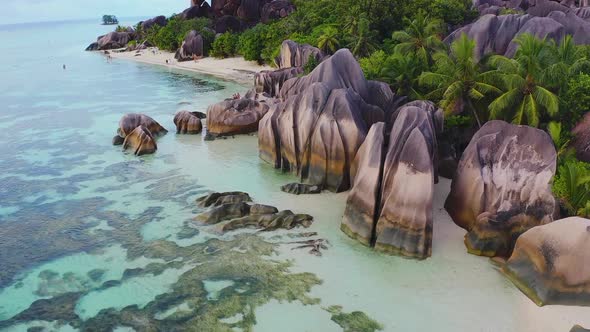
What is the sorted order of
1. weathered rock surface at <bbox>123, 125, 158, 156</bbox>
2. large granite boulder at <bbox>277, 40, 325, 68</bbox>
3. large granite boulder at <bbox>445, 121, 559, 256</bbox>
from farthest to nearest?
large granite boulder at <bbox>277, 40, 325, 68</bbox> → weathered rock surface at <bbox>123, 125, 158, 156</bbox> → large granite boulder at <bbox>445, 121, 559, 256</bbox>

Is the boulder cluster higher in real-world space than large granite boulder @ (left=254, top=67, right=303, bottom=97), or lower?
higher

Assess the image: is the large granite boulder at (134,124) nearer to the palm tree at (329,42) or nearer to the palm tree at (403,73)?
the palm tree at (403,73)

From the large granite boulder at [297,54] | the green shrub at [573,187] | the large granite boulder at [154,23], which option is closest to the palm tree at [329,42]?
the large granite boulder at [297,54]

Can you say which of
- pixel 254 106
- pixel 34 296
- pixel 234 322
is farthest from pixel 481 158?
pixel 254 106

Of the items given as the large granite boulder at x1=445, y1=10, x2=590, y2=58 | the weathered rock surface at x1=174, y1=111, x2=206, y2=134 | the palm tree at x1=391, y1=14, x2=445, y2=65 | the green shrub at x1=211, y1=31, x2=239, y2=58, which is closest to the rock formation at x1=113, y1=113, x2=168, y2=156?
the weathered rock surface at x1=174, y1=111, x2=206, y2=134

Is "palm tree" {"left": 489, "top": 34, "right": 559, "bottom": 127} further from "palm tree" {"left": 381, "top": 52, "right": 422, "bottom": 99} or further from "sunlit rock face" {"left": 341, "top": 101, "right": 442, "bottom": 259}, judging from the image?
"palm tree" {"left": 381, "top": 52, "right": 422, "bottom": 99}

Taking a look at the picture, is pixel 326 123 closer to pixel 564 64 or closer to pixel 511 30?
pixel 564 64
